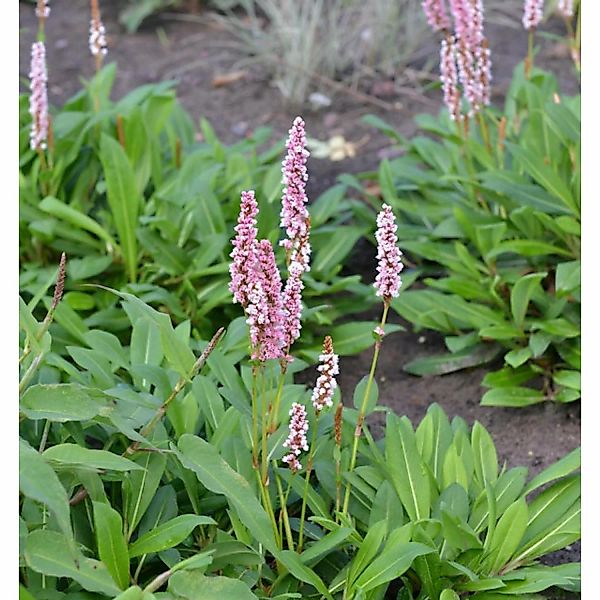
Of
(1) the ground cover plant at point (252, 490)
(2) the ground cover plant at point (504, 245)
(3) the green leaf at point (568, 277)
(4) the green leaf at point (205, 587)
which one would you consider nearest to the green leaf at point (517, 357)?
(2) the ground cover plant at point (504, 245)

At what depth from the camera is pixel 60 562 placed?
7.47 ft

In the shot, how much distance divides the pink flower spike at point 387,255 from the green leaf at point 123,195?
6.84 feet

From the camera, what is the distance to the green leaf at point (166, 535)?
2.54 meters

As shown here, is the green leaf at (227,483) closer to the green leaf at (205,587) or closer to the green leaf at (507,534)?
the green leaf at (205,587)

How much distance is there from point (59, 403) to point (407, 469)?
1004 mm

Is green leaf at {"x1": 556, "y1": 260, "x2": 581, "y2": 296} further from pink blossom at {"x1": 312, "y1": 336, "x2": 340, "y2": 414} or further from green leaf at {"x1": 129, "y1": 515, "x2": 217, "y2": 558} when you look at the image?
green leaf at {"x1": 129, "y1": 515, "x2": 217, "y2": 558}

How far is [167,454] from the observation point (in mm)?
2783

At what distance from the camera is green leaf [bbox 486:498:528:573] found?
2812 mm

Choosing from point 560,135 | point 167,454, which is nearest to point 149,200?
point 560,135

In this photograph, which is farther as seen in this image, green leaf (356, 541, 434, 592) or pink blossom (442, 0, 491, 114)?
pink blossom (442, 0, 491, 114)

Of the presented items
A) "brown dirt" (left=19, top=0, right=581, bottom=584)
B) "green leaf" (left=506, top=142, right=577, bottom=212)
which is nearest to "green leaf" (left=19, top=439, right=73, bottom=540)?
"brown dirt" (left=19, top=0, right=581, bottom=584)

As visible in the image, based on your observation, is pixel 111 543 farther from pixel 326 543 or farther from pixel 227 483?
pixel 326 543

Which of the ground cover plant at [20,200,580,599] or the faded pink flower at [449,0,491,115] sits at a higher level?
the faded pink flower at [449,0,491,115]

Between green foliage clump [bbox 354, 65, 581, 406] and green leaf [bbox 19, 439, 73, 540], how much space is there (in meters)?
2.20
